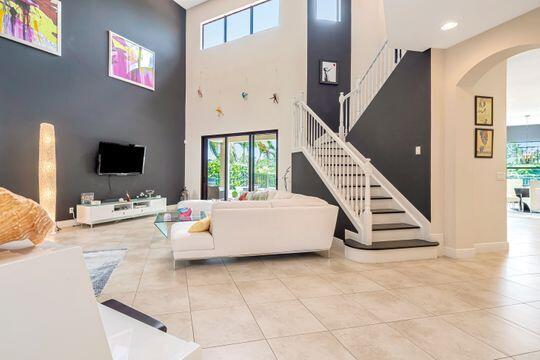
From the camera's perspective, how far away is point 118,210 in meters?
6.49

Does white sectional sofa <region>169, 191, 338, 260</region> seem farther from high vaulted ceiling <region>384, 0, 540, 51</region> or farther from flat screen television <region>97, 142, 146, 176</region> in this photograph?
flat screen television <region>97, 142, 146, 176</region>

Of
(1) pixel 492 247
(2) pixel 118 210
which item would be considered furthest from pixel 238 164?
(1) pixel 492 247

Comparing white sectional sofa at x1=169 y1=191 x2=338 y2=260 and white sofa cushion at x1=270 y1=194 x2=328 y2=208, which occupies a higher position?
white sofa cushion at x1=270 y1=194 x2=328 y2=208

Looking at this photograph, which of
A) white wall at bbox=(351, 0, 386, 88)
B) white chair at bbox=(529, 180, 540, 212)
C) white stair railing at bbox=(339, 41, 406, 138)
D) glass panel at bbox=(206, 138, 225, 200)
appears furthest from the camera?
A: glass panel at bbox=(206, 138, 225, 200)

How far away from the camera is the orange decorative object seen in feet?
2.00

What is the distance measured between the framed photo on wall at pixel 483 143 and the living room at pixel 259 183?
30 mm

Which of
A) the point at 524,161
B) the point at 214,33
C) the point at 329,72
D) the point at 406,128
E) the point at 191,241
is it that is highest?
the point at 214,33

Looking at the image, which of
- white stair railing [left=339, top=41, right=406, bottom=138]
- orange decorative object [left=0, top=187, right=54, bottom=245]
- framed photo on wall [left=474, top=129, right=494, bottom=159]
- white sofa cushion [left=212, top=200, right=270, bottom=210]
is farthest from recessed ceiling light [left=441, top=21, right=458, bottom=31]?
orange decorative object [left=0, top=187, right=54, bottom=245]

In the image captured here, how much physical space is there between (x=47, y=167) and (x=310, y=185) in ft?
15.2

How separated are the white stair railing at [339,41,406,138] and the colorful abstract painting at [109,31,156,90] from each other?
5.07 meters

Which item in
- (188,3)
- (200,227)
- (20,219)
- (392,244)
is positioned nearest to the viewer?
(20,219)

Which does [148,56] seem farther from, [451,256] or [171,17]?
[451,256]

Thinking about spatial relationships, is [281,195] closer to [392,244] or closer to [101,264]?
[392,244]

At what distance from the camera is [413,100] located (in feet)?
14.5
